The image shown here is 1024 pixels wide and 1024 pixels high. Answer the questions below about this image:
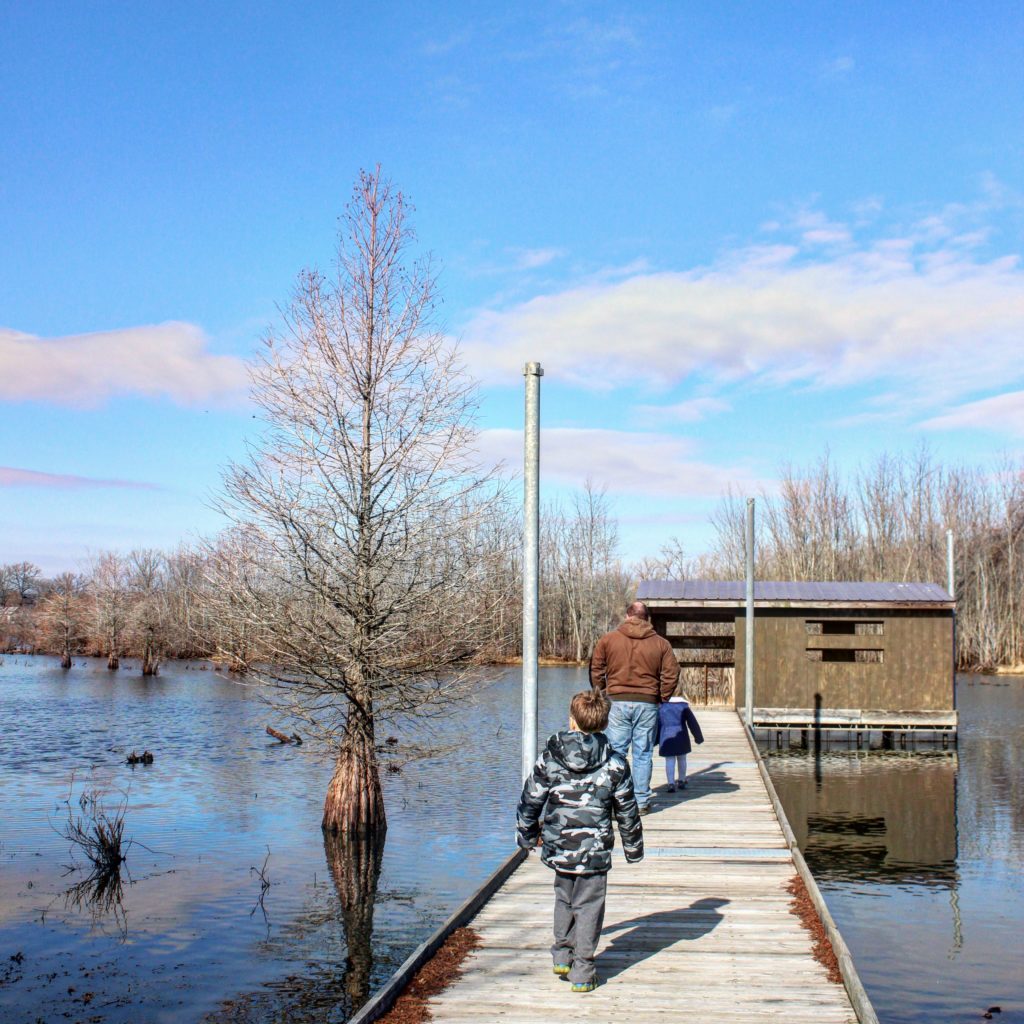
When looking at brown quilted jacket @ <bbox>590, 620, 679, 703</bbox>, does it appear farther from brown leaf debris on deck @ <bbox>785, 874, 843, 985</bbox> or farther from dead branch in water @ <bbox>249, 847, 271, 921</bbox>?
dead branch in water @ <bbox>249, 847, 271, 921</bbox>

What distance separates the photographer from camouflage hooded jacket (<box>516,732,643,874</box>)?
6578 millimetres

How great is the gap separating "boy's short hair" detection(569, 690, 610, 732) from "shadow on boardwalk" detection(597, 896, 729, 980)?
5.00 ft

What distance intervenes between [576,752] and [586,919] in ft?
3.16

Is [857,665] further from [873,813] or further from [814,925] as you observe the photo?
[814,925]

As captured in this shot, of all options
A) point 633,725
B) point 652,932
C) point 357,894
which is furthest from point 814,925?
point 357,894

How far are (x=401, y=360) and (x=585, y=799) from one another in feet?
39.2

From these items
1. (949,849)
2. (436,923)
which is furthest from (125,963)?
(949,849)

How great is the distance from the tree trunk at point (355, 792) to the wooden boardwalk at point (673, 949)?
613 centimetres

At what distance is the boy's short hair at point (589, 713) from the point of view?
677cm

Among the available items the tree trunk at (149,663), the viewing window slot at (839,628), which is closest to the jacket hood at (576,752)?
the viewing window slot at (839,628)

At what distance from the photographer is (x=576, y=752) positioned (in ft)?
21.9

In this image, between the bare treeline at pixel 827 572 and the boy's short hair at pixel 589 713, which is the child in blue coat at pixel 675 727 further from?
the bare treeline at pixel 827 572

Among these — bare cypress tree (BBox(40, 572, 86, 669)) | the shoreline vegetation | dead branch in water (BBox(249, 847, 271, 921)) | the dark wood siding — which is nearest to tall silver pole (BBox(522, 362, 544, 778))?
dead branch in water (BBox(249, 847, 271, 921))

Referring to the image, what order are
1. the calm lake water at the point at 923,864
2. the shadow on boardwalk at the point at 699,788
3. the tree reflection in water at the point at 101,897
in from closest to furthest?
the calm lake water at the point at 923,864 → the tree reflection in water at the point at 101,897 → the shadow on boardwalk at the point at 699,788
